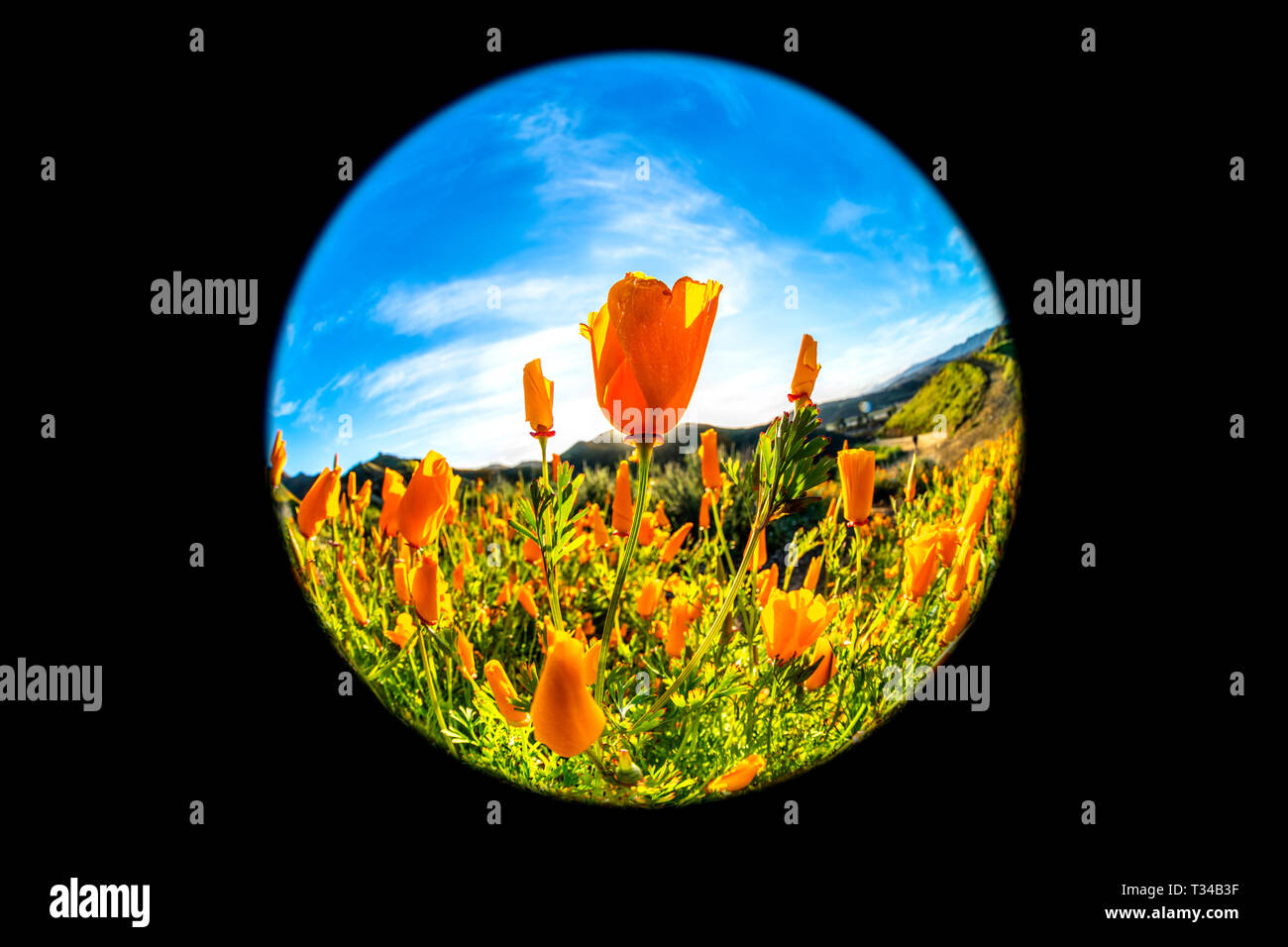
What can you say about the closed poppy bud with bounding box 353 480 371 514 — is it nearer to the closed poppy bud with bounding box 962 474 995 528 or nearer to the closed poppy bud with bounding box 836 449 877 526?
the closed poppy bud with bounding box 836 449 877 526

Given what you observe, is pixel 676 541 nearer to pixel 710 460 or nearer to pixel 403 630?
pixel 710 460

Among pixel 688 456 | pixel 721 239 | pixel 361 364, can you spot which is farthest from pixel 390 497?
pixel 721 239

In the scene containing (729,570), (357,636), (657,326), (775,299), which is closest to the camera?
(657,326)

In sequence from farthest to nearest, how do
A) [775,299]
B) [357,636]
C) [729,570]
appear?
[357,636], [729,570], [775,299]

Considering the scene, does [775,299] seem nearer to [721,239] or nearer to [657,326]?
[721,239]

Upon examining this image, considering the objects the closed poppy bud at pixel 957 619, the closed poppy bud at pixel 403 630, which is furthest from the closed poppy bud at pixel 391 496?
the closed poppy bud at pixel 957 619

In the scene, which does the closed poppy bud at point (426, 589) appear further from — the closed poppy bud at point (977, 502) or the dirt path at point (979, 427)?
the closed poppy bud at point (977, 502)

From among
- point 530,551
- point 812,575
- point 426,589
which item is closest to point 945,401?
point 812,575
